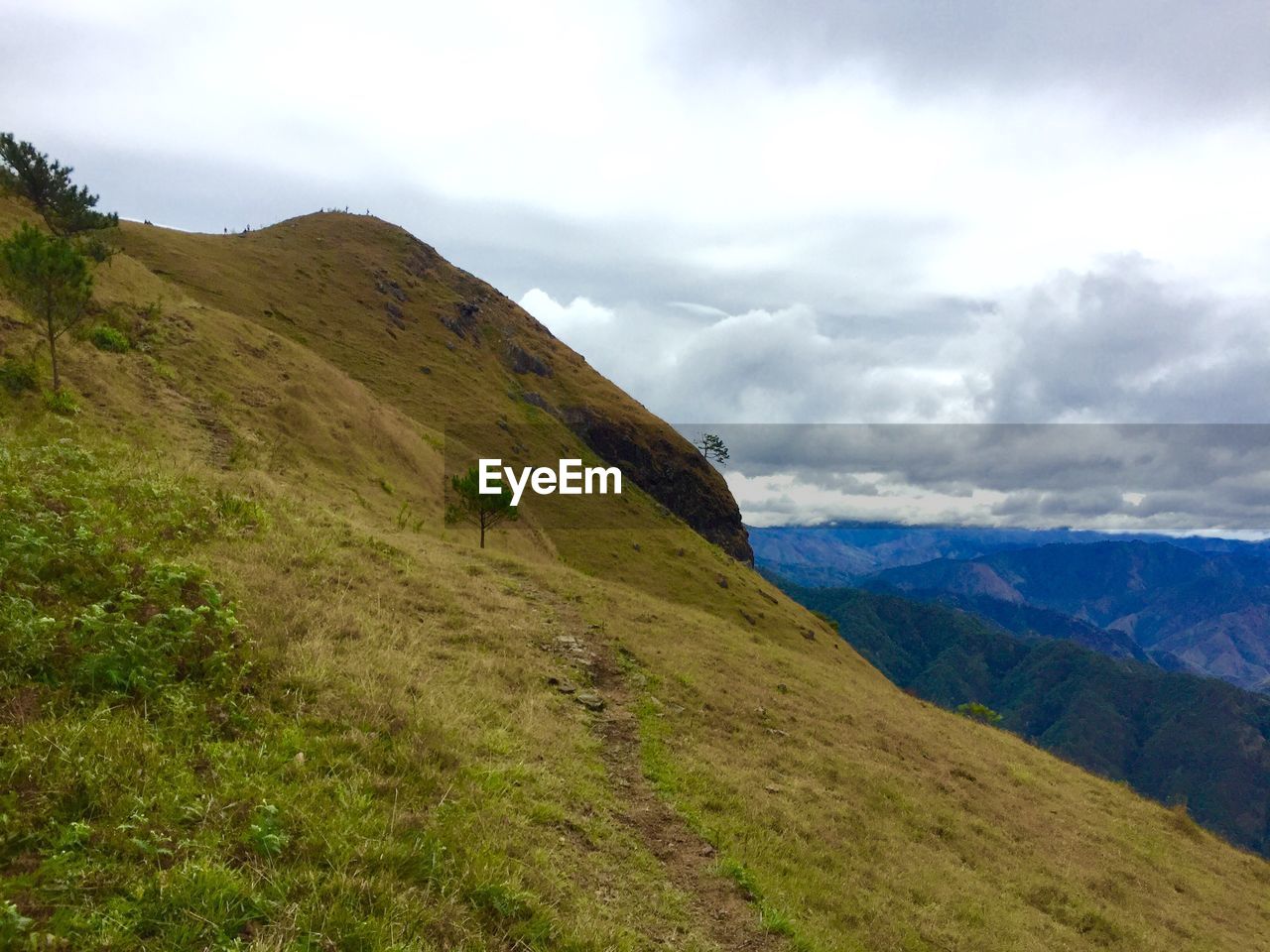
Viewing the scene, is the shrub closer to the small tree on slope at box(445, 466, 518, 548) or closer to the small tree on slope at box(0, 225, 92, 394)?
the small tree on slope at box(0, 225, 92, 394)

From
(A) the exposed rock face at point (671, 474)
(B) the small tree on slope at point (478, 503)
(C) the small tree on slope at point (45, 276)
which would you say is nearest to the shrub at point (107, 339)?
(C) the small tree on slope at point (45, 276)

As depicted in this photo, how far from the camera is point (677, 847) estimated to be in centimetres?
968

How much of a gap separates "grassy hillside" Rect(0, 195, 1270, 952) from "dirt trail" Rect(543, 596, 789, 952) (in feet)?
0.21

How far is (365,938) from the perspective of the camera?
16.4 ft

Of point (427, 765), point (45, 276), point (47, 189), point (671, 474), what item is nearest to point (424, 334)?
point (671, 474)

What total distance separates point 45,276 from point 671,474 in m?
102

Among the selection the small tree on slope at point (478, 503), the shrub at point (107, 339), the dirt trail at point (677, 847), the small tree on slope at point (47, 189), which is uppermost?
the small tree on slope at point (47, 189)

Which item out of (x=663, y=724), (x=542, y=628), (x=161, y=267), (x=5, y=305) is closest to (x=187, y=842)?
(x=663, y=724)

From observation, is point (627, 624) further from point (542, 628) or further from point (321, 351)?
point (321, 351)

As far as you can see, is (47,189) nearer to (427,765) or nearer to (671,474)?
(427,765)

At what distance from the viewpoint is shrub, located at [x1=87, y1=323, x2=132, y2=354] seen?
2849 centimetres

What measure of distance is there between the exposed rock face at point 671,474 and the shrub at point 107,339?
83.4m

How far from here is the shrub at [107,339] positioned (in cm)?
2849

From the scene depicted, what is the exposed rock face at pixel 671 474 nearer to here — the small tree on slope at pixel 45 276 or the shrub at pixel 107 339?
the shrub at pixel 107 339
